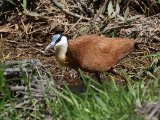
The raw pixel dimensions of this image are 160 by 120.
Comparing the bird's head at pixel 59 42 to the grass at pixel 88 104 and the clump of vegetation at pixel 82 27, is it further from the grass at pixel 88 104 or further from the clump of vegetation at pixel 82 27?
the grass at pixel 88 104

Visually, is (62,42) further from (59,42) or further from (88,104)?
(88,104)

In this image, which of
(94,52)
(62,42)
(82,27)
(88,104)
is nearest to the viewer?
(88,104)

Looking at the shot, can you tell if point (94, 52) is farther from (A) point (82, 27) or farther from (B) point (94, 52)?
(A) point (82, 27)

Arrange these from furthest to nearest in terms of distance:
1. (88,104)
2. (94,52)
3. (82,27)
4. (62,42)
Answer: (82,27), (62,42), (94,52), (88,104)

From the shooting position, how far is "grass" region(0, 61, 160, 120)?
4.98 m

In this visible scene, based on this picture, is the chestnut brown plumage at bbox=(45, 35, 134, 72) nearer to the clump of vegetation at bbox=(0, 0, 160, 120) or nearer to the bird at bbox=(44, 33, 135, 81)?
the bird at bbox=(44, 33, 135, 81)

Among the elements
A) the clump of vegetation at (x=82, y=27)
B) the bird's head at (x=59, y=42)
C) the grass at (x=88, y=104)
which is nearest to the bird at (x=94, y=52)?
the bird's head at (x=59, y=42)

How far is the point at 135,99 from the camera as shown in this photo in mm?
5102

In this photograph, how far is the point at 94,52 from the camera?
7109mm

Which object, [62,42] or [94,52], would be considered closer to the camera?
[94,52]

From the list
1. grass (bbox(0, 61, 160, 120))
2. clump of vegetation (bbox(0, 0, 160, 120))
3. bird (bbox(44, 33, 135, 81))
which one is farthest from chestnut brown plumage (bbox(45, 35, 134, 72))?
grass (bbox(0, 61, 160, 120))

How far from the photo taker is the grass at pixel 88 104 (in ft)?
16.3

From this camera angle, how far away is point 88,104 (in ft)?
17.0

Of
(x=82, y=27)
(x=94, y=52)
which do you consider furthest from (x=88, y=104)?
(x=82, y=27)
